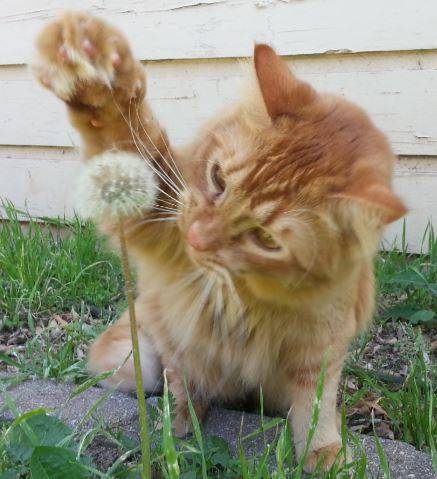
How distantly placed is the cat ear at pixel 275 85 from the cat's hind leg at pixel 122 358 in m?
0.96

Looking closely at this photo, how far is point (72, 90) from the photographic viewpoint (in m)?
1.71

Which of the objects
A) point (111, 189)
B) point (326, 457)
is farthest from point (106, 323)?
point (111, 189)

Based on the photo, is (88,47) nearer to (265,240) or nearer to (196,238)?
(196,238)

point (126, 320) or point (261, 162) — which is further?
point (126, 320)

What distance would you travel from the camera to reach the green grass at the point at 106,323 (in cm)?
172

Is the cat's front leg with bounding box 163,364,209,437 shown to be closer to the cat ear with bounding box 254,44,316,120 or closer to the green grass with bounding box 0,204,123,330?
the green grass with bounding box 0,204,123,330

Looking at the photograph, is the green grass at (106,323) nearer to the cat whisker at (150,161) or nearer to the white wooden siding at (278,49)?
the white wooden siding at (278,49)

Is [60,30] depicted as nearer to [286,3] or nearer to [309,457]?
[309,457]

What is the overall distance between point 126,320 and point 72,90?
3.17ft

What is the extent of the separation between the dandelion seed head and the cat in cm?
47

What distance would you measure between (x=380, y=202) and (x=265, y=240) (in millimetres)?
317

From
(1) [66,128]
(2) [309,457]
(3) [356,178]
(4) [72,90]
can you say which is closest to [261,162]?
(3) [356,178]

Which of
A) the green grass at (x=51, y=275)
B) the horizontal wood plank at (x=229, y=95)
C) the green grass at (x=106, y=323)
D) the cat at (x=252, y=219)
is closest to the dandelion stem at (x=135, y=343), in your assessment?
the green grass at (x=106, y=323)

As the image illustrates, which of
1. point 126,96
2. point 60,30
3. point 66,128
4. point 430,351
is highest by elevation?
point 60,30
